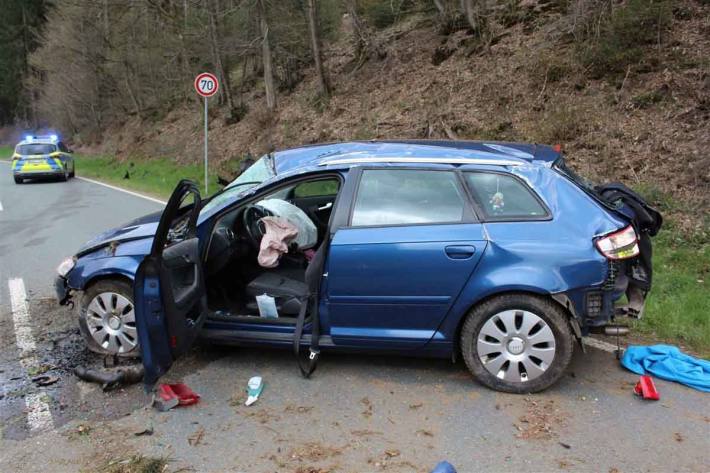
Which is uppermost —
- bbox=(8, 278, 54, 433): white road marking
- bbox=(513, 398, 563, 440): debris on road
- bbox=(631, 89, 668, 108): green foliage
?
bbox=(631, 89, 668, 108): green foliage

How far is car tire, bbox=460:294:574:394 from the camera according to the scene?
144 inches

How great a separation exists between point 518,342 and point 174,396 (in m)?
2.32

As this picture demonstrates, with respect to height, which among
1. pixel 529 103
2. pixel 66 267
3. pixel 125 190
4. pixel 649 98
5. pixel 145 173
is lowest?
pixel 145 173

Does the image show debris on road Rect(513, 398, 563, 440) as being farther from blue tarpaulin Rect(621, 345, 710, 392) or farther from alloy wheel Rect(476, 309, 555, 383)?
blue tarpaulin Rect(621, 345, 710, 392)

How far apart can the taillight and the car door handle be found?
815 millimetres

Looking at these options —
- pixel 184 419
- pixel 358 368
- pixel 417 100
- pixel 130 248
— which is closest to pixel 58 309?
pixel 130 248

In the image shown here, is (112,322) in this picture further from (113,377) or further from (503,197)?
(503,197)

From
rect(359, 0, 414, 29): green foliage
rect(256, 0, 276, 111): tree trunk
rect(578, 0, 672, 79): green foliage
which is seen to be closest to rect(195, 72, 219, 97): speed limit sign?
rect(256, 0, 276, 111): tree trunk

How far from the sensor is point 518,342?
3688mm

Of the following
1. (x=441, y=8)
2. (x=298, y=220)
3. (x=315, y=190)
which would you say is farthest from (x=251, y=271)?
(x=441, y=8)

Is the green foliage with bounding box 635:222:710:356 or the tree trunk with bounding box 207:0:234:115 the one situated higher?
the tree trunk with bounding box 207:0:234:115

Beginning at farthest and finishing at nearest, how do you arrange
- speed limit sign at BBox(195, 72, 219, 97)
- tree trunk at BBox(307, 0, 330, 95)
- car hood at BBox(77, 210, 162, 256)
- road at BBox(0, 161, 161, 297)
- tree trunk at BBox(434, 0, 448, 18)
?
tree trunk at BBox(307, 0, 330, 95)
tree trunk at BBox(434, 0, 448, 18)
speed limit sign at BBox(195, 72, 219, 97)
road at BBox(0, 161, 161, 297)
car hood at BBox(77, 210, 162, 256)

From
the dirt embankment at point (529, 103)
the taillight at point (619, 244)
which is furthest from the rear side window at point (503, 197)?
the dirt embankment at point (529, 103)

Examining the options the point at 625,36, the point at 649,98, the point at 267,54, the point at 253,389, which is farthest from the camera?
the point at 267,54
